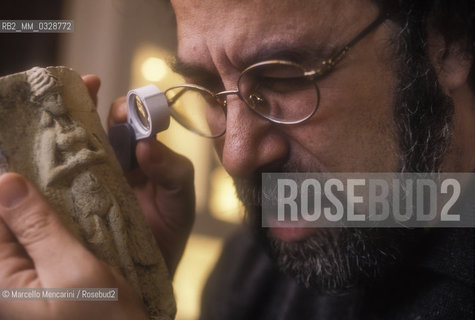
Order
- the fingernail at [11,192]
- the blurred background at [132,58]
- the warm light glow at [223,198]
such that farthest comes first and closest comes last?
1. the warm light glow at [223,198]
2. the blurred background at [132,58]
3. the fingernail at [11,192]

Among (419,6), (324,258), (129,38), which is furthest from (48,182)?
(419,6)

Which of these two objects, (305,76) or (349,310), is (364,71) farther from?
(349,310)

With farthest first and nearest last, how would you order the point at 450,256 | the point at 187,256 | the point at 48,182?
the point at 187,256 → the point at 450,256 → the point at 48,182

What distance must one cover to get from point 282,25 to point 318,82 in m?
0.08

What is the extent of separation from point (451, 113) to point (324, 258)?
0.26 m

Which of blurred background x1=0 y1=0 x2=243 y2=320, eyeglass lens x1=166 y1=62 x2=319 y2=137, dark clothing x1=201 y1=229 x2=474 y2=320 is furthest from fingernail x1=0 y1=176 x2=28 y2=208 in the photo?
dark clothing x1=201 y1=229 x2=474 y2=320

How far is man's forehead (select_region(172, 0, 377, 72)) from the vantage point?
58 centimetres

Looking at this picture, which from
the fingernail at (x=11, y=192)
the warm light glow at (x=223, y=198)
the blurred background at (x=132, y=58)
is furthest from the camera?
the warm light glow at (x=223, y=198)

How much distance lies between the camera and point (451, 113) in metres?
0.66

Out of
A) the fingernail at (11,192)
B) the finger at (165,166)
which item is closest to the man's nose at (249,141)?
the finger at (165,166)

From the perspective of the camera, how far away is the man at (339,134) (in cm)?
55

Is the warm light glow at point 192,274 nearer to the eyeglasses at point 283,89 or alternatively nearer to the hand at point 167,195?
the hand at point 167,195

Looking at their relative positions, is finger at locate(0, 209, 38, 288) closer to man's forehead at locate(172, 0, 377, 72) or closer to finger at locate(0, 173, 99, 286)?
finger at locate(0, 173, 99, 286)

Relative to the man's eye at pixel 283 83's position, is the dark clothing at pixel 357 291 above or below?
below
